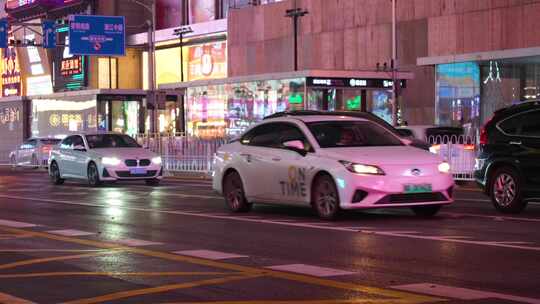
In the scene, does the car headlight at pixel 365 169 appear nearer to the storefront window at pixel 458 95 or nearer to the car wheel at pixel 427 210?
the car wheel at pixel 427 210

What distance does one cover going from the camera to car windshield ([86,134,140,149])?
82.5 feet

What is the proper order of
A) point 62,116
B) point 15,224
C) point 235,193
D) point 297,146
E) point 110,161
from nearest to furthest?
point 297,146 → point 15,224 → point 235,193 → point 110,161 → point 62,116

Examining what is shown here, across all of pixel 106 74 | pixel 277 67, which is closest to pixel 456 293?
pixel 277 67

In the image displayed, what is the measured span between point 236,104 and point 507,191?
62.8 ft

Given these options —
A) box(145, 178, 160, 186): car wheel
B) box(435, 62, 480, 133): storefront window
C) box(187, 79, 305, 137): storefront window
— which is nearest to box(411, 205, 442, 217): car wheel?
box(145, 178, 160, 186): car wheel

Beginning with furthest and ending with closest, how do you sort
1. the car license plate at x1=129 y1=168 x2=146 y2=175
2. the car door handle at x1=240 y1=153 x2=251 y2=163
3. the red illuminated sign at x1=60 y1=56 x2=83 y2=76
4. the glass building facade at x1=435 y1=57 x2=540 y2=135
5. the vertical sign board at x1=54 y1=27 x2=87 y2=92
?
the red illuminated sign at x1=60 y1=56 x2=83 y2=76
the vertical sign board at x1=54 y1=27 x2=87 y2=92
the glass building facade at x1=435 y1=57 x2=540 y2=135
the car license plate at x1=129 y1=168 x2=146 y2=175
the car door handle at x1=240 y1=153 x2=251 y2=163

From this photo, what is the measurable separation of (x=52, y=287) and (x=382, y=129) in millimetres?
7532

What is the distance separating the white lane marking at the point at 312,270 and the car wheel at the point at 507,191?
605cm

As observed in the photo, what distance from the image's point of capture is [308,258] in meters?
10.1

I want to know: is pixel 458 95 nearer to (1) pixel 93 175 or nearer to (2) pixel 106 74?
(1) pixel 93 175

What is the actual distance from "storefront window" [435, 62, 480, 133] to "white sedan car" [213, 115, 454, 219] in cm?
1570

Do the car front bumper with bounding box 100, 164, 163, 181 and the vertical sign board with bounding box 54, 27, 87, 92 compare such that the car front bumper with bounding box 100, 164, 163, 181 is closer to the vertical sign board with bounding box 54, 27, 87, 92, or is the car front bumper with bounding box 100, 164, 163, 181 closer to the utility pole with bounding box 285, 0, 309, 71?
the utility pole with bounding box 285, 0, 309, 71

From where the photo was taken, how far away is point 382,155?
1337 cm

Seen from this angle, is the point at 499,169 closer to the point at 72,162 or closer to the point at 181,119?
the point at 72,162
